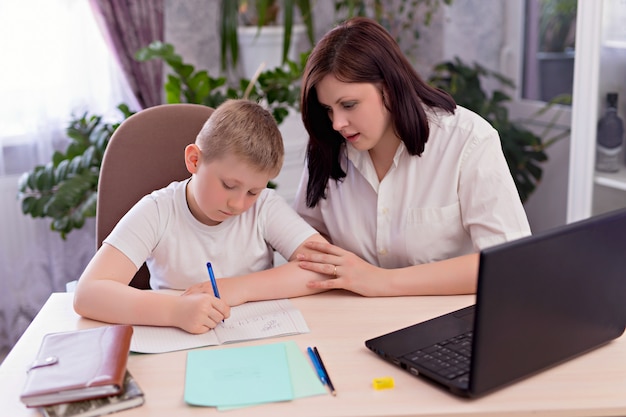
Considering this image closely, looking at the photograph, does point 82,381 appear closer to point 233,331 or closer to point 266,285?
point 233,331

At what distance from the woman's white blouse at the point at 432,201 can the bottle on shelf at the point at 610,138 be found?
122 cm

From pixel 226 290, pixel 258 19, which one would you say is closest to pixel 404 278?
pixel 226 290

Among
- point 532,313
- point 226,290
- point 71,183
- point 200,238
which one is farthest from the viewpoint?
A: point 71,183

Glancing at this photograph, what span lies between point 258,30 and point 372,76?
56.9 inches

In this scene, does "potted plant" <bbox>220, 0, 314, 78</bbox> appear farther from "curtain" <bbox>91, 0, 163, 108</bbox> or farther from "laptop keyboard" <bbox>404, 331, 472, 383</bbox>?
"laptop keyboard" <bbox>404, 331, 472, 383</bbox>

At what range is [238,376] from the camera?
1118 mm

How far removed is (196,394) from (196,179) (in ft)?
1.86

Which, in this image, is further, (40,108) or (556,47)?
(556,47)

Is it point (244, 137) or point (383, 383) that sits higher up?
point (244, 137)

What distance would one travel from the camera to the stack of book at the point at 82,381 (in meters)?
1.02

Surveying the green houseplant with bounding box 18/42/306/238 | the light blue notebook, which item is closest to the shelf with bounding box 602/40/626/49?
the green houseplant with bounding box 18/42/306/238

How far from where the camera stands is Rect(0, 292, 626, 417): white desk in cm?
102

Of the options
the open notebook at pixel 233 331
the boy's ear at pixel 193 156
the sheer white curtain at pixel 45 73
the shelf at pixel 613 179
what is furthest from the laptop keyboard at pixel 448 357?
the sheer white curtain at pixel 45 73

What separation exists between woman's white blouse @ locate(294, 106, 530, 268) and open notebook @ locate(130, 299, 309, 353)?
1.17 ft
